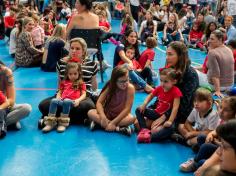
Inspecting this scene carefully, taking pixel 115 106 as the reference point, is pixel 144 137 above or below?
below

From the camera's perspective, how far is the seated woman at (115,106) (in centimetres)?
411

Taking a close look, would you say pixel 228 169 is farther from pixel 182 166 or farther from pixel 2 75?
pixel 2 75

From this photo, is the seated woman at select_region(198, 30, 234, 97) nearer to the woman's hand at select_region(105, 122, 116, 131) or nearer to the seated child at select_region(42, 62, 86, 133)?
the woman's hand at select_region(105, 122, 116, 131)

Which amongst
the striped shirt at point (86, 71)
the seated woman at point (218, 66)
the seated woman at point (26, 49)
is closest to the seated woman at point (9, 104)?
the striped shirt at point (86, 71)

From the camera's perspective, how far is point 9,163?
3439 mm

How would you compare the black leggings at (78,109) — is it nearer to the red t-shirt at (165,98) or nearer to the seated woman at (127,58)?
the red t-shirt at (165,98)

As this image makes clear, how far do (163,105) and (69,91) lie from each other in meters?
1.16

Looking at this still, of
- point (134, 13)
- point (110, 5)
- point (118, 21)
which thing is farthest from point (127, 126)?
point (110, 5)

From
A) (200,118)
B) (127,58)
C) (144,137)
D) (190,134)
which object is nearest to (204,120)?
(200,118)

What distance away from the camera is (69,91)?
444 cm

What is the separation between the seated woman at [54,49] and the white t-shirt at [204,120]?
11.2 feet

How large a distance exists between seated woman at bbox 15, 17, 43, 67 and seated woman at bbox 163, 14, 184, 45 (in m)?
4.22

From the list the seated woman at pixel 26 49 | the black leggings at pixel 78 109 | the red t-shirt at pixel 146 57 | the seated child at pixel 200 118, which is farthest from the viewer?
the seated woman at pixel 26 49

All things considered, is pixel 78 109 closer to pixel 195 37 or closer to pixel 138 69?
pixel 138 69
